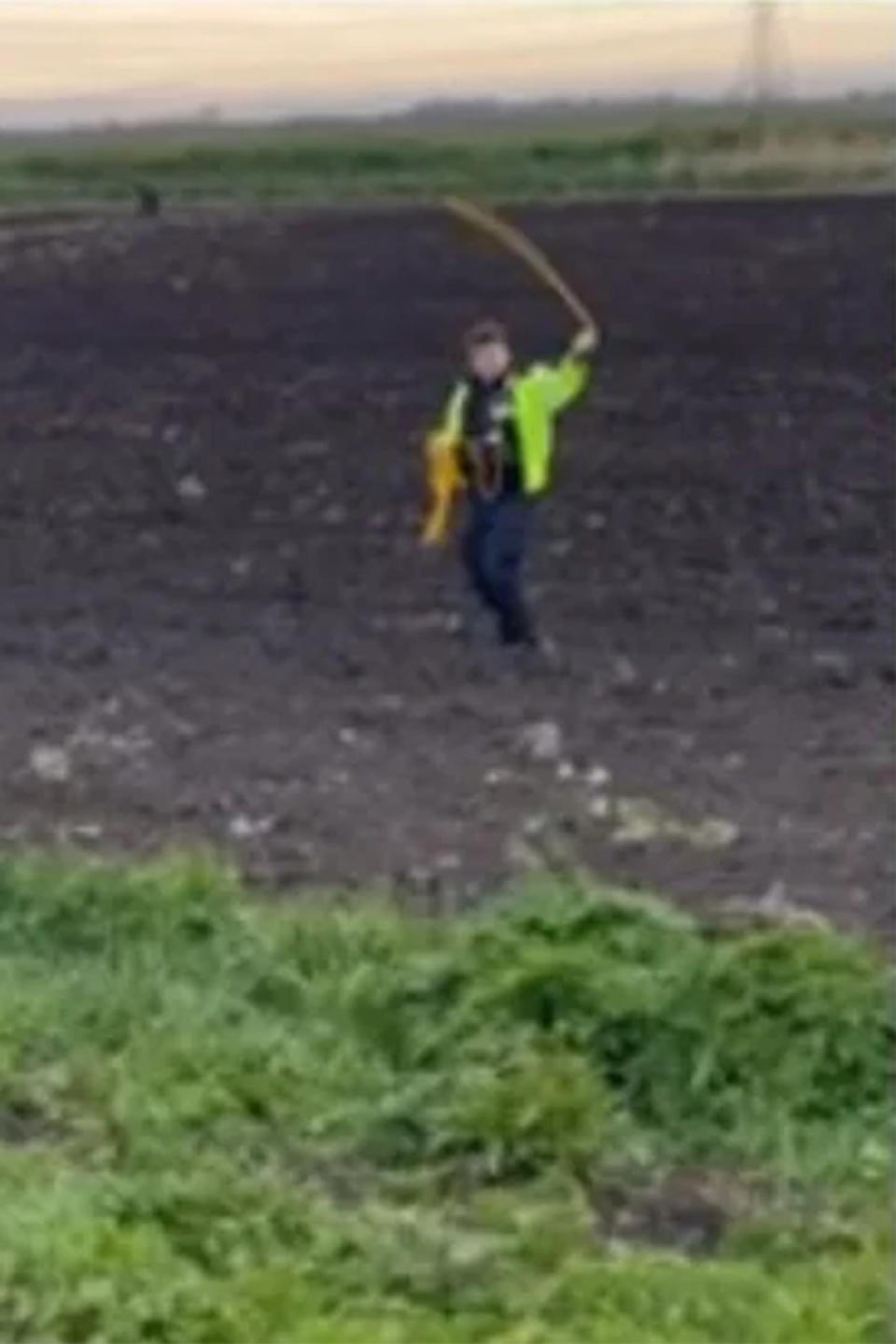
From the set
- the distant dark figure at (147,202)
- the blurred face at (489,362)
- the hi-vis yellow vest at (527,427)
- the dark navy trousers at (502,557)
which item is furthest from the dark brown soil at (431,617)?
the distant dark figure at (147,202)

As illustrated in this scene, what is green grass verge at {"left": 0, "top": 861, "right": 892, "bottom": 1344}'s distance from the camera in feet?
26.5

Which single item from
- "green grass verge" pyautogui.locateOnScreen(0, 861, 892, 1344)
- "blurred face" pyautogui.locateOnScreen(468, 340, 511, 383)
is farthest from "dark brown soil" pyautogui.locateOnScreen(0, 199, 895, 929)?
"green grass verge" pyautogui.locateOnScreen(0, 861, 892, 1344)

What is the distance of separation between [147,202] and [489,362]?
5668cm

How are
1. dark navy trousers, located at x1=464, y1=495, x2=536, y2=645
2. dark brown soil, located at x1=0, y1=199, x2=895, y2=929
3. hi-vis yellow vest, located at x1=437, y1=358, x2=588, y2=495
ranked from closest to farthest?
dark brown soil, located at x1=0, y1=199, x2=895, y2=929 < hi-vis yellow vest, located at x1=437, y1=358, x2=588, y2=495 < dark navy trousers, located at x1=464, y1=495, x2=536, y2=645

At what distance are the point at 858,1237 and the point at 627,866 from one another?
4.89 m

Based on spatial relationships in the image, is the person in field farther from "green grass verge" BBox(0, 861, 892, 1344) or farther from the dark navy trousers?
"green grass verge" BBox(0, 861, 892, 1344)

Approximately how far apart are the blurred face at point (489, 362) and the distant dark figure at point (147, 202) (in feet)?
173

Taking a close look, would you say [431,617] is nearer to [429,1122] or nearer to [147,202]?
[429,1122]

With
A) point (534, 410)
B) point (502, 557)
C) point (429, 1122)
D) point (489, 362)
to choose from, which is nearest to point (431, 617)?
point (502, 557)

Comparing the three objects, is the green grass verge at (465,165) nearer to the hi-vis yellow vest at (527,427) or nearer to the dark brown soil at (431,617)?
the dark brown soil at (431,617)

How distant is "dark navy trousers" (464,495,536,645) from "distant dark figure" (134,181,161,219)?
5212 centimetres

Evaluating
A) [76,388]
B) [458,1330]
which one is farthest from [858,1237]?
[76,388]

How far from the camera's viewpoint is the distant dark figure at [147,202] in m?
71.9

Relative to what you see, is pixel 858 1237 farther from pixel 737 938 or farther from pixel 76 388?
pixel 76 388
